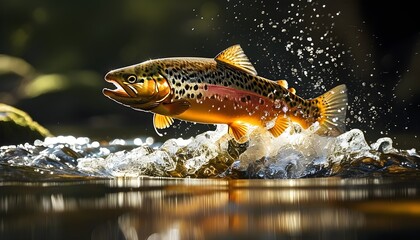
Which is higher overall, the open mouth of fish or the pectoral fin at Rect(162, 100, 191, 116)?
the open mouth of fish

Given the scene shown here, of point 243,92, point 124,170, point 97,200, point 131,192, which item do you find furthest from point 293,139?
point 97,200

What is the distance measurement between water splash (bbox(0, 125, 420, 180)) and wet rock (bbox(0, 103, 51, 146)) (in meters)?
1.27

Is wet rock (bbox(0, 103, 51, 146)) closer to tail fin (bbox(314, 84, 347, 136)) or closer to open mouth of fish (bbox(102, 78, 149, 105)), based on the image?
open mouth of fish (bbox(102, 78, 149, 105))

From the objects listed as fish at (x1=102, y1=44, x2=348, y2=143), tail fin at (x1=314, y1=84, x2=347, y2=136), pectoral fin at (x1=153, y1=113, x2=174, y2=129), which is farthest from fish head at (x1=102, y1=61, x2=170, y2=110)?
tail fin at (x1=314, y1=84, x2=347, y2=136)

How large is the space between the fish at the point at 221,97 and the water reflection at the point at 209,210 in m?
0.39

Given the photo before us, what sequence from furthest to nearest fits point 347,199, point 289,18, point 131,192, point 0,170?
point 289,18, point 0,170, point 131,192, point 347,199

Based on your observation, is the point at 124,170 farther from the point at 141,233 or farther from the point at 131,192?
the point at 141,233

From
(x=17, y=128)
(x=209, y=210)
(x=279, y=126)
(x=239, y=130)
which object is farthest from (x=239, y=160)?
(x=17, y=128)

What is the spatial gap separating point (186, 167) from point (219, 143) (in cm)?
23

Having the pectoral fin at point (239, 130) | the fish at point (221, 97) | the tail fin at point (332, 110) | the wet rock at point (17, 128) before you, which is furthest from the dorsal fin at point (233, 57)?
the wet rock at point (17, 128)

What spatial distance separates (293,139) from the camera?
2875mm

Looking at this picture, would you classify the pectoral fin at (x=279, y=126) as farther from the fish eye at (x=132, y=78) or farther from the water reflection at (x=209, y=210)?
the fish eye at (x=132, y=78)

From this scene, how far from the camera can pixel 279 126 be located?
9.29 ft

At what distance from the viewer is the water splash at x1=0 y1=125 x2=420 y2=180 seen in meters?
2.72
